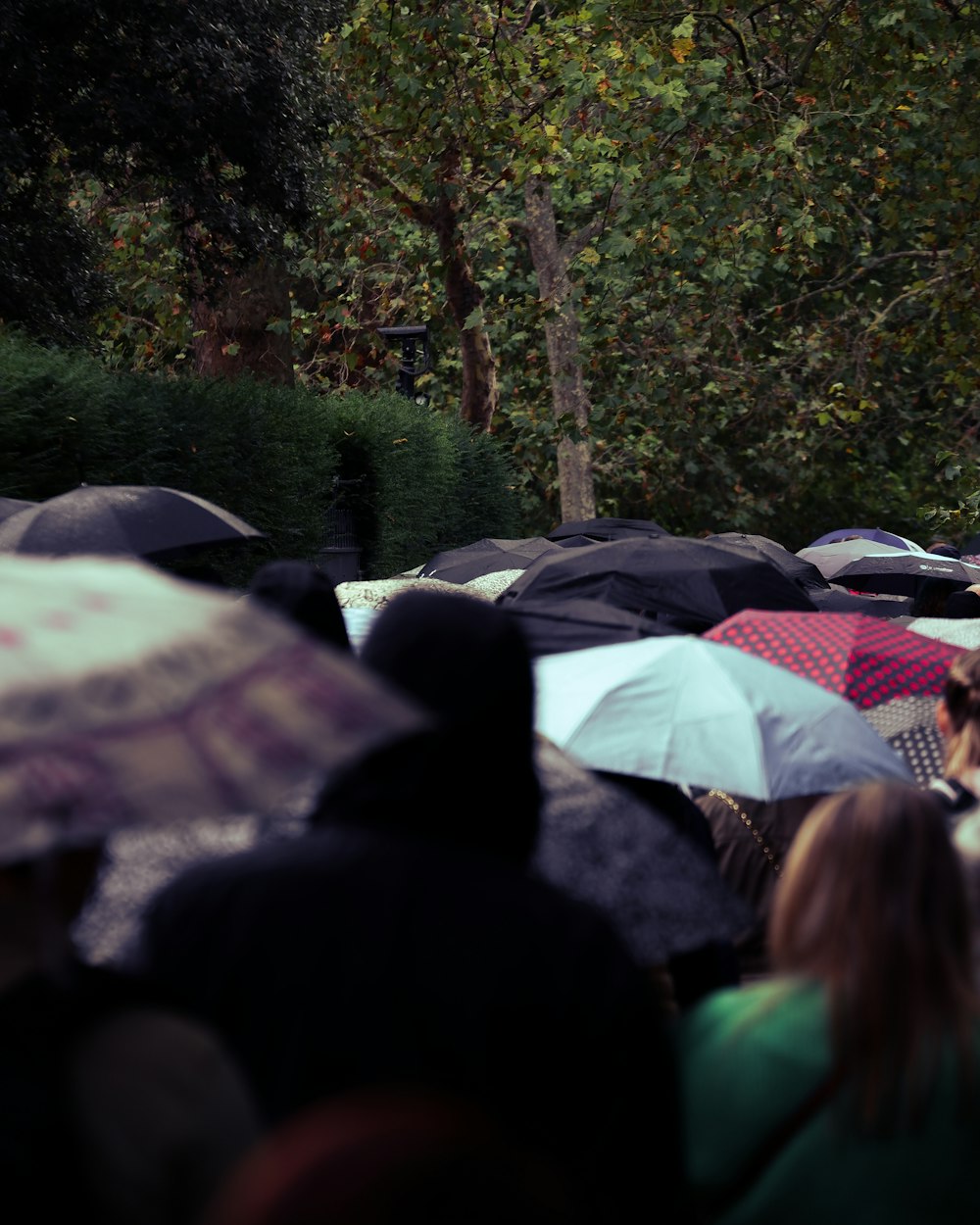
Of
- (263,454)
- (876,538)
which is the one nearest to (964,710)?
(263,454)

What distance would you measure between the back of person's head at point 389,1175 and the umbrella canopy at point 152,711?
485 millimetres

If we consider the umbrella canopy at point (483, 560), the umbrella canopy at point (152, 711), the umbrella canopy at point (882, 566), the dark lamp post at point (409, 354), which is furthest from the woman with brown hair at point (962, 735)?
the dark lamp post at point (409, 354)

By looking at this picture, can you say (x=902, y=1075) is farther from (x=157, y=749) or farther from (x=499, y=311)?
(x=499, y=311)

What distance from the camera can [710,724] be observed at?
479 centimetres

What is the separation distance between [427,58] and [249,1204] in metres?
18.6

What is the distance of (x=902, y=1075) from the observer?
2.30m

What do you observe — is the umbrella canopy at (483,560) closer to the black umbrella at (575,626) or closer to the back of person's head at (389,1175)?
the black umbrella at (575,626)

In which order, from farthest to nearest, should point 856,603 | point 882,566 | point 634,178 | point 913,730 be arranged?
point 634,178
point 882,566
point 856,603
point 913,730

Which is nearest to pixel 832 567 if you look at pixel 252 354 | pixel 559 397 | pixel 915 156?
pixel 915 156

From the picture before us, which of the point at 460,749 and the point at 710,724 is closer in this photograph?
the point at 460,749

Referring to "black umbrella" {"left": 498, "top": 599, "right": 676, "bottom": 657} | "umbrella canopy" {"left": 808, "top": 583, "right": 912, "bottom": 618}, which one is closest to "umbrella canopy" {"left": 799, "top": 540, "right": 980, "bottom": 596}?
"umbrella canopy" {"left": 808, "top": 583, "right": 912, "bottom": 618}

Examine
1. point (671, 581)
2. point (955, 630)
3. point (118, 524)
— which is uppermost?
point (118, 524)

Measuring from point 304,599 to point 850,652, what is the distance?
2.66 metres

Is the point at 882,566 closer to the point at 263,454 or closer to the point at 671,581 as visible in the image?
the point at 263,454
